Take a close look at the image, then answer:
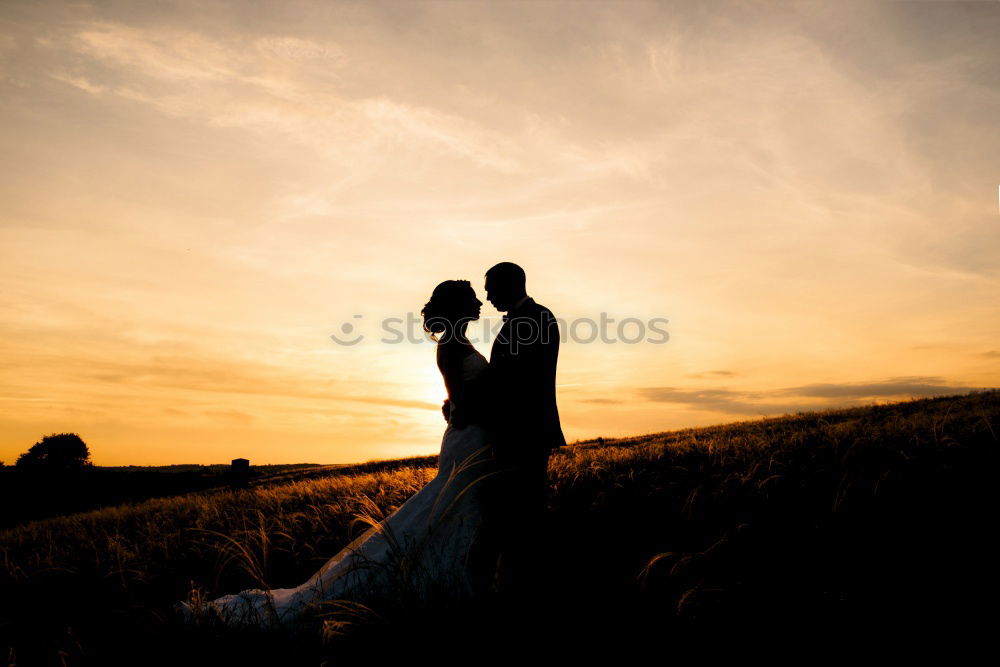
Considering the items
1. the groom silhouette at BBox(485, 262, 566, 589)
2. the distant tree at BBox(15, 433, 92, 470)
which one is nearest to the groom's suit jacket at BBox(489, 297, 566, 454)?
the groom silhouette at BBox(485, 262, 566, 589)

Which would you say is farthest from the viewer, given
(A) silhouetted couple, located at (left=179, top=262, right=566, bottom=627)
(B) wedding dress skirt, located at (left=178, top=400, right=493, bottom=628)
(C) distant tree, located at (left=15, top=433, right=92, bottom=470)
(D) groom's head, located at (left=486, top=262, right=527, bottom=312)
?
(C) distant tree, located at (left=15, top=433, right=92, bottom=470)

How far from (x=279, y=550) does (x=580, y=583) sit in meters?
4.52

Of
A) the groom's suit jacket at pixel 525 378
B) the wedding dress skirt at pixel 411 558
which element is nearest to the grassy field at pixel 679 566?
the wedding dress skirt at pixel 411 558

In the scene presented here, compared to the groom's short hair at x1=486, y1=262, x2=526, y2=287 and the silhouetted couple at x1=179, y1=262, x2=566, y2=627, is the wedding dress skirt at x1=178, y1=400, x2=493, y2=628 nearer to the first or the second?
the silhouetted couple at x1=179, y1=262, x2=566, y2=627

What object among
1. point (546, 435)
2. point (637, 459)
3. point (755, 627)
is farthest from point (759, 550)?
point (637, 459)

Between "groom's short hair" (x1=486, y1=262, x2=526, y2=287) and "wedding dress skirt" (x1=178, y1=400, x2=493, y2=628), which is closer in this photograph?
"wedding dress skirt" (x1=178, y1=400, x2=493, y2=628)

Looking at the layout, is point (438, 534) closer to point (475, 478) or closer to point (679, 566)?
point (475, 478)

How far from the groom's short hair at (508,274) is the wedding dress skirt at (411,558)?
4.26 ft

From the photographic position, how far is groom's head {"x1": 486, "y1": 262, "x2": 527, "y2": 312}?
15.4 ft

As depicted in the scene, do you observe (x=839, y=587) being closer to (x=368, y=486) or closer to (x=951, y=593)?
(x=951, y=593)

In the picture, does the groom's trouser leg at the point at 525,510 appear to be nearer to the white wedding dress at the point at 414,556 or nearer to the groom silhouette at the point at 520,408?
the groom silhouette at the point at 520,408

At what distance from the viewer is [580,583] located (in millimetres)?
4176

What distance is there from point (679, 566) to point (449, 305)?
8.90ft

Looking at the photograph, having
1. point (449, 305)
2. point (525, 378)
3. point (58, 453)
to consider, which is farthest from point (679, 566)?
point (58, 453)
